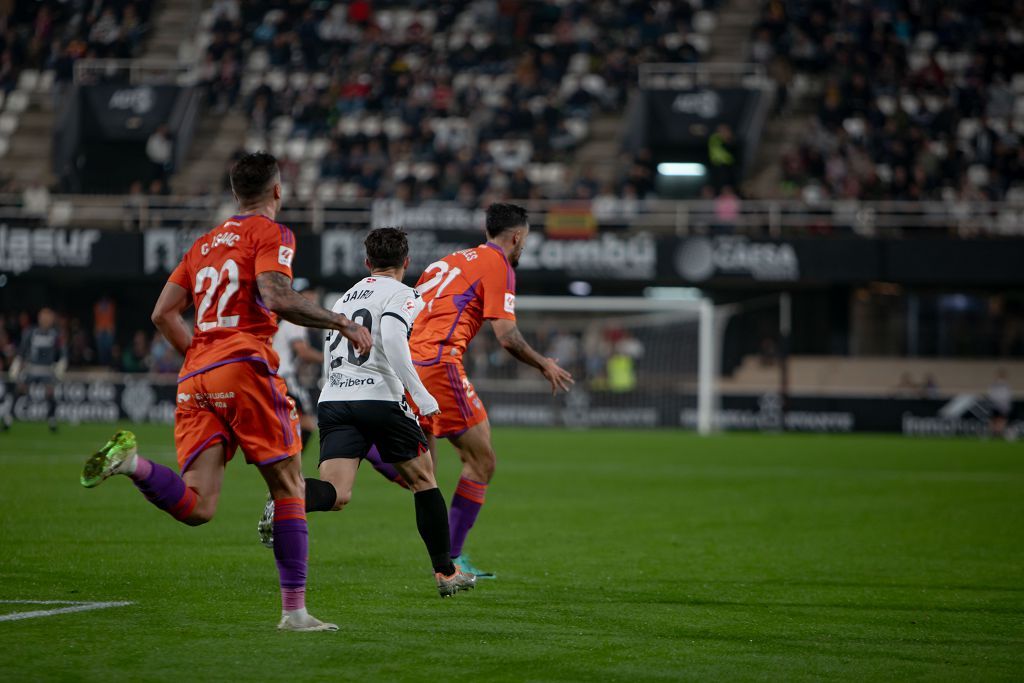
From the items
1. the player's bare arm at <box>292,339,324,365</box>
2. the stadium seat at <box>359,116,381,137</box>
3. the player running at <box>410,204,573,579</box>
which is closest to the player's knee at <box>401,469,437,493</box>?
the player running at <box>410,204,573,579</box>

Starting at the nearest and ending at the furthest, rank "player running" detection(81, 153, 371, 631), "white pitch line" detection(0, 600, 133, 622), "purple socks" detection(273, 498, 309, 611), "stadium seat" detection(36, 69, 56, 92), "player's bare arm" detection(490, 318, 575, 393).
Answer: "player running" detection(81, 153, 371, 631) → "purple socks" detection(273, 498, 309, 611) → "white pitch line" detection(0, 600, 133, 622) → "player's bare arm" detection(490, 318, 575, 393) → "stadium seat" detection(36, 69, 56, 92)

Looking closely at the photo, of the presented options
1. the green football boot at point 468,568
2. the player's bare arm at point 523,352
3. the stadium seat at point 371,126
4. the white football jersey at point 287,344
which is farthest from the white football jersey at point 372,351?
the stadium seat at point 371,126

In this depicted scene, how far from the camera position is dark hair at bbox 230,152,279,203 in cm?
628

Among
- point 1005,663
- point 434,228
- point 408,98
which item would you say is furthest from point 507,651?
point 408,98

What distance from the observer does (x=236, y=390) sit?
6188mm

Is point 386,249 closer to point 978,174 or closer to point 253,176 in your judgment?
point 253,176

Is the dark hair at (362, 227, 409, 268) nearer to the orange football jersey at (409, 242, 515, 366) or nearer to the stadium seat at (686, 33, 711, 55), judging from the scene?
the orange football jersey at (409, 242, 515, 366)

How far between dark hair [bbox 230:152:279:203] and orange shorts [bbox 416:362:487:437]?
2361 mm

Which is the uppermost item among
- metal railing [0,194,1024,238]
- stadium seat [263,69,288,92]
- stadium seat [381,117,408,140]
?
stadium seat [263,69,288,92]

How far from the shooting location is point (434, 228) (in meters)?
30.7

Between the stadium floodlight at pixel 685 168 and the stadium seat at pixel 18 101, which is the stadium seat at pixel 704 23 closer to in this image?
the stadium floodlight at pixel 685 168

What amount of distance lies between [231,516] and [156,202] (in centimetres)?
2103

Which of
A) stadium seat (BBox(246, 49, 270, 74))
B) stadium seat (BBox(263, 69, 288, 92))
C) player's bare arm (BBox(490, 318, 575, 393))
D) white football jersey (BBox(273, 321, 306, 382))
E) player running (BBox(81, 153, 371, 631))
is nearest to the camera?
player running (BBox(81, 153, 371, 631))

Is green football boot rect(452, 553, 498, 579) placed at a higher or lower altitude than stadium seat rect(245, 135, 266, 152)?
lower
